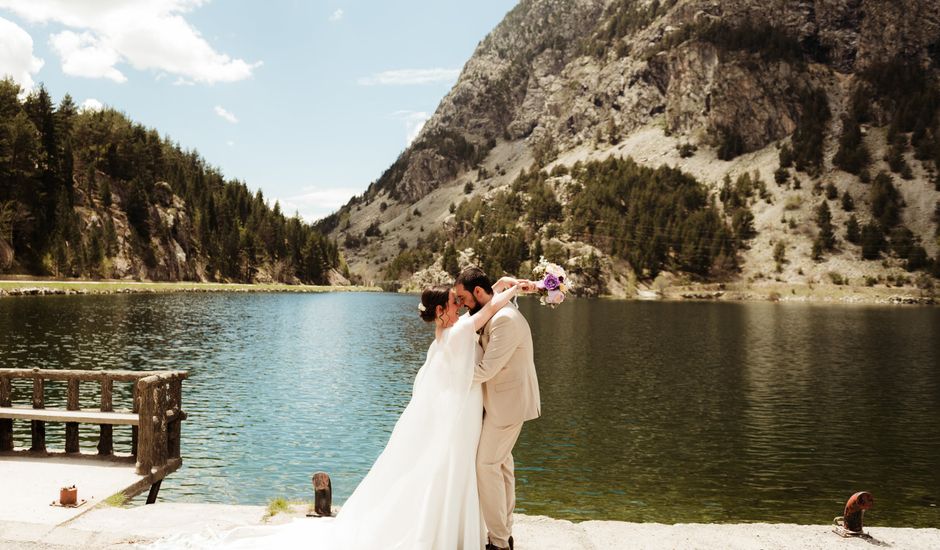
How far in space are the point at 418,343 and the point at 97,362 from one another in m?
29.0

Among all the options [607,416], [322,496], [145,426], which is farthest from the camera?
[607,416]

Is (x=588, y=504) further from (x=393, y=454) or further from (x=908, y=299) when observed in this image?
(x=908, y=299)

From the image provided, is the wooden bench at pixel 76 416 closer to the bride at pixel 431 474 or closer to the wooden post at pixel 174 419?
the wooden post at pixel 174 419

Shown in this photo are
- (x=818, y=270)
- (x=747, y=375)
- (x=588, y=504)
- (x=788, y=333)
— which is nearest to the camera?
(x=588, y=504)

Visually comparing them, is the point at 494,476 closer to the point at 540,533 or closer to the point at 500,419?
the point at 500,419

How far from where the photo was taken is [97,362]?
40094mm

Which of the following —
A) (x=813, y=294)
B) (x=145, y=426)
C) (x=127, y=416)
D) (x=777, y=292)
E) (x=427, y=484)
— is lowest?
(x=145, y=426)

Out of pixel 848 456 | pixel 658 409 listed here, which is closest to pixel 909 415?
pixel 848 456

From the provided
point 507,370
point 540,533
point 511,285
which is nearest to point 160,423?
point 540,533

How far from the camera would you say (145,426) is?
44.3ft

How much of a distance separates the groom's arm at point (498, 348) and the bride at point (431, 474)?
131 millimetres

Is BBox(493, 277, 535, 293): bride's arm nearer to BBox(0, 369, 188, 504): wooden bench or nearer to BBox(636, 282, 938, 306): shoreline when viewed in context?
BBox(0, 369, 188, 504): wooden bench

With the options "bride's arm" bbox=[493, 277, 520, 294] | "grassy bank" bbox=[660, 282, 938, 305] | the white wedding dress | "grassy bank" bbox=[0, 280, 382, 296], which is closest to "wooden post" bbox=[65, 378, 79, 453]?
the white wedding dress

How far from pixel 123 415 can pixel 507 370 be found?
9.44 metres
